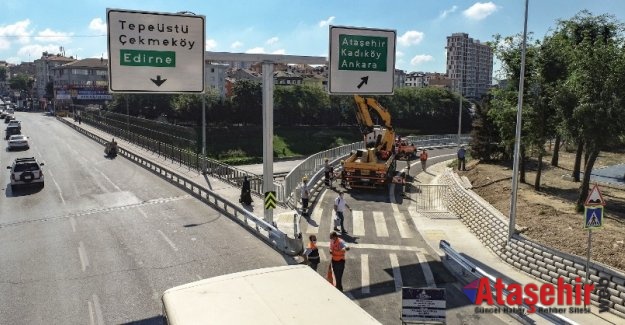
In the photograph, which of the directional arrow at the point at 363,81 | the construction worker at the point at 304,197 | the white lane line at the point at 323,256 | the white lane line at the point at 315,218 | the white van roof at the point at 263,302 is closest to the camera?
the white van roof at the point at 263,302

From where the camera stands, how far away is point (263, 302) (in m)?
6.54

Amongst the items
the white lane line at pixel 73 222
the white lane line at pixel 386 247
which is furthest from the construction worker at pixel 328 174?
the white lane line at pixel 73 222

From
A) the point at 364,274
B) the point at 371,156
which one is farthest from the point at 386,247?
the point at 371,156

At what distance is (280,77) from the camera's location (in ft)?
365

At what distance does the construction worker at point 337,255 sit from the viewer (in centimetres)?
1210

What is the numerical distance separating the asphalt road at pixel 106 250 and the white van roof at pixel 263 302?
4094 mm

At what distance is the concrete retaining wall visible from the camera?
11.6 metres

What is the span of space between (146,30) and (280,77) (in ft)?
325

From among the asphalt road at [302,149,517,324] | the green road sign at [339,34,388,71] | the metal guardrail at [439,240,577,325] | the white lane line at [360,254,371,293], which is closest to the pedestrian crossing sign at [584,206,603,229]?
the metal guardrail at [439,240,577,325]

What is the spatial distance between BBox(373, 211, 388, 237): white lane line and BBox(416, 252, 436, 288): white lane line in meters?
2.75

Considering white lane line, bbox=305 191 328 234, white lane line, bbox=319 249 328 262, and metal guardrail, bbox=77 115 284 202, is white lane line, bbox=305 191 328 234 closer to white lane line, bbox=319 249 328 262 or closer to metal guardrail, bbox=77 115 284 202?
metal guardrail, bbox=77 115 284 202

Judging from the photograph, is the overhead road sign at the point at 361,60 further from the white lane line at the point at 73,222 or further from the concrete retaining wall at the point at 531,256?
the white lane line at the point at 73,222

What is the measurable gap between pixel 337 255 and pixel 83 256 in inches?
Answer: 313

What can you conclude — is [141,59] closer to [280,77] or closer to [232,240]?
[232,240]
